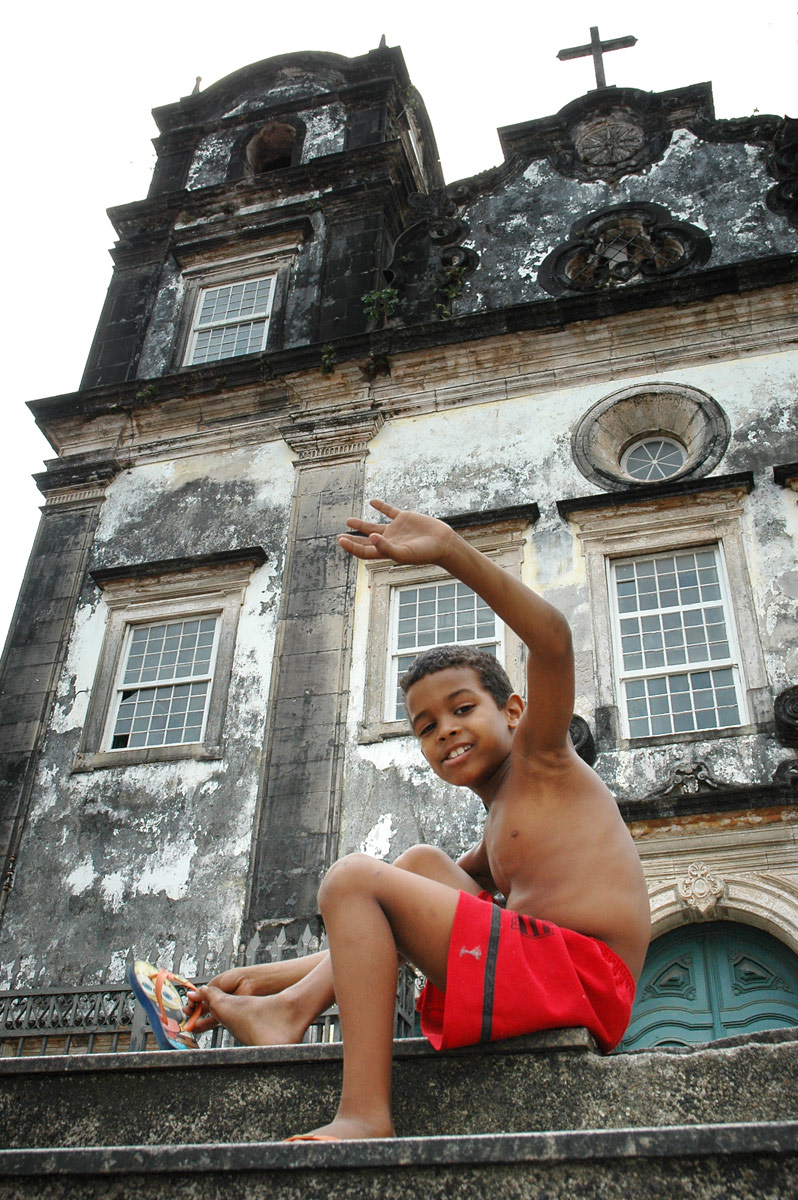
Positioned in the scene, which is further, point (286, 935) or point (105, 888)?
point (105, 888)

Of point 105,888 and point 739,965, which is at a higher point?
point 105,888

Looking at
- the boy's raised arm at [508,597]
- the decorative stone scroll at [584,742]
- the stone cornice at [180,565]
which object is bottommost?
the boy's raised arm at [508,597]

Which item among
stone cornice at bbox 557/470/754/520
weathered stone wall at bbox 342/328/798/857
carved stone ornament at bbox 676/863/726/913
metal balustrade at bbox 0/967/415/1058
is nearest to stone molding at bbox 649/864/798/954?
carved stone ornament at bbox 676/863/726/913

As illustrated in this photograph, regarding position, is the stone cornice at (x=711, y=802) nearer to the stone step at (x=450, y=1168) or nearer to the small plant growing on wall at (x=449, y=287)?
the stone step at (x=450, y=1168)

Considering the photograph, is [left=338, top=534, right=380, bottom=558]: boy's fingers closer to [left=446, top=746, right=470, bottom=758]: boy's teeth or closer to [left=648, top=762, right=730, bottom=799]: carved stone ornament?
[left=446, top=746, right=470, bottom=758]: boy's teeth

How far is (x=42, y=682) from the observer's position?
38.8ft

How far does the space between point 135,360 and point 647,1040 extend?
37.0 feet

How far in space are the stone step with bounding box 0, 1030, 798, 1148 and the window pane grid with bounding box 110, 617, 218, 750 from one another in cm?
799

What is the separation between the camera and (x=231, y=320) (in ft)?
49.3

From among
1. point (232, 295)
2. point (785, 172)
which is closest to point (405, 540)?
point (785, 172)

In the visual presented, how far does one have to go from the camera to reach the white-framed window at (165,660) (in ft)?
36.3

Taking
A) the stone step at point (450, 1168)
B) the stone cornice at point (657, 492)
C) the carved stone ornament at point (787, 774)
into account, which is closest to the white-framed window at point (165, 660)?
the stone cornice at point (657, 492)

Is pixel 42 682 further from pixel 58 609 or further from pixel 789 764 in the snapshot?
pixel 789 764

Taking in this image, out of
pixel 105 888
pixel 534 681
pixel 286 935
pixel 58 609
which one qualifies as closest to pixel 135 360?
pixel 58 609
